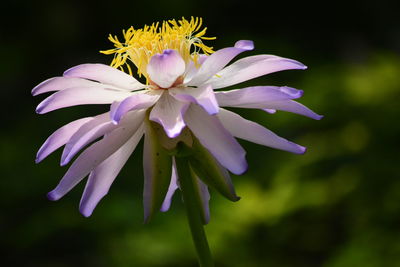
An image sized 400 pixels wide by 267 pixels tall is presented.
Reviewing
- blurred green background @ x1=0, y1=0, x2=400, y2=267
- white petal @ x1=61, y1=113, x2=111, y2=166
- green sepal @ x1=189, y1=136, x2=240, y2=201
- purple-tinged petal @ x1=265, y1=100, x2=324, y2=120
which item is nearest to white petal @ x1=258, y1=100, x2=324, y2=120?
purple-tinged petal @ x1=265, y1=100, x2=324, y2=120

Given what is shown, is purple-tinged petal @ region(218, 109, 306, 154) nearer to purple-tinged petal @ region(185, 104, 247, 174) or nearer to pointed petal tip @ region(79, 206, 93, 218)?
purple-tinged petal @ region(185, 104, 247, 174)

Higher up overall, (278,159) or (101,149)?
(101,149)

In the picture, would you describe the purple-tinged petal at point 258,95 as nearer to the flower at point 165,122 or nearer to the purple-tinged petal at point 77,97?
the flower at point 165,122

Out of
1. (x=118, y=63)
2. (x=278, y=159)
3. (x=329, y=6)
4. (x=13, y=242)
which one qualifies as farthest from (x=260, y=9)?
(x=118, y=63)

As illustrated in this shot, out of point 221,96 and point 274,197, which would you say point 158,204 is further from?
point 274,197

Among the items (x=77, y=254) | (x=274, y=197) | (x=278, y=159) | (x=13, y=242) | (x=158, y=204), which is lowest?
(x=77, y=254)

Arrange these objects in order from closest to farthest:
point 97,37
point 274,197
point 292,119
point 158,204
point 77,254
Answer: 1. point 158,204
2. point 274,197
3. point 292,119
4. point 77,254
5. point 97,37

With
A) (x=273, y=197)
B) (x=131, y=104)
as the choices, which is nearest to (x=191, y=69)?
(x=131, y=104)
